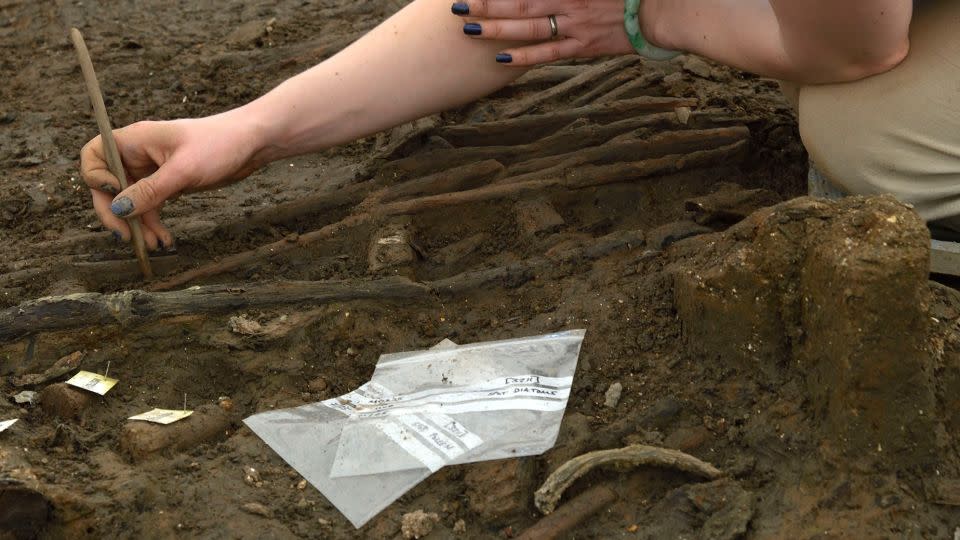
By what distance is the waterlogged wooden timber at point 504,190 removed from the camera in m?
3.06

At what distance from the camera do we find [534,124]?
3.64 m

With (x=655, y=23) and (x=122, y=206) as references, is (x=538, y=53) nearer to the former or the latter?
(x=655, y=23)

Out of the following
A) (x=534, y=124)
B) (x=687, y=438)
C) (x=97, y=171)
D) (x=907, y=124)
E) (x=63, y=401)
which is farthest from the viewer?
(x=534, y=124)

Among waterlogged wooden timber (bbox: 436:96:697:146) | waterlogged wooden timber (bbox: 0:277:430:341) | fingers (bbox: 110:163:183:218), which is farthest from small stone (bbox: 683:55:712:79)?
fingers (bbox: 110:163:183:218)

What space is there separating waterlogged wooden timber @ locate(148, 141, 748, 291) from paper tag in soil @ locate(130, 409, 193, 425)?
0.66m

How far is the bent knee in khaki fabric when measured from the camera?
2.50 m

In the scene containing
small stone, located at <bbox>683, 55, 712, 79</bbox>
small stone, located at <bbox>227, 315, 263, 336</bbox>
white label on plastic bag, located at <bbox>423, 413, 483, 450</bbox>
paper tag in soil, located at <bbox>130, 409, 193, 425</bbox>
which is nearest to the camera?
white label on plastic bag, located at <bbox>423, 413, 483, 450</bbox>

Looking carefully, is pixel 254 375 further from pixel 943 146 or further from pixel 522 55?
pixel 943 146

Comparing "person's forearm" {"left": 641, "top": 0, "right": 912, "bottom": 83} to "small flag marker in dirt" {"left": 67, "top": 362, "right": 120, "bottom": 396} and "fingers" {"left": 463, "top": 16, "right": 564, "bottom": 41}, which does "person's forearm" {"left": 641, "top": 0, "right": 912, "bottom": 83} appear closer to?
"fingers" {"left": 463, "top": 16, "right": 564, "bottom": 41}

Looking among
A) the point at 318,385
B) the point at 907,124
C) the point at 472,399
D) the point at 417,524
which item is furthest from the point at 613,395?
the point at 907,124

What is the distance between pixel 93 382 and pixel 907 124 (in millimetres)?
2170

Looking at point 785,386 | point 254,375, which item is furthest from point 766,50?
point 254,375

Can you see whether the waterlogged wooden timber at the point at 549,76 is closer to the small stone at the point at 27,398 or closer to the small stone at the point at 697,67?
the small stone at the point at 697,67

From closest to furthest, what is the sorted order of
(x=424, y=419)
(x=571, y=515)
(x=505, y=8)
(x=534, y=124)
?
(x=571, y=515), (x=424, y=419), (x=505, y=8), (x=534, y=124)
